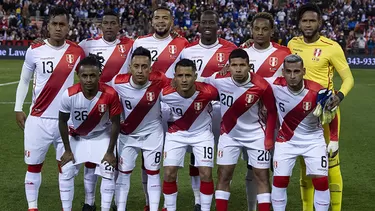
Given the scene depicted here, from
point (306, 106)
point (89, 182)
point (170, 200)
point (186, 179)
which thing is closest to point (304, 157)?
point (306, 106)

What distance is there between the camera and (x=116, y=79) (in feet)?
24.5

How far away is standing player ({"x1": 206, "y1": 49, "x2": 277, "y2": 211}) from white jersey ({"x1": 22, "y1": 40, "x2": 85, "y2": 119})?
1826 millimetres

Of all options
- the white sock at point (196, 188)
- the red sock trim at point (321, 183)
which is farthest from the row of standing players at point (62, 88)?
the red sock trim at point (321, 183)

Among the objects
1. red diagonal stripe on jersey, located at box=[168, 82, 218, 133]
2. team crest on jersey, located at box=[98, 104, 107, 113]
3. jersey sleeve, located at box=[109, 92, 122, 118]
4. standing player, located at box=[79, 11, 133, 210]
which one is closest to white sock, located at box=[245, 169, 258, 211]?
red diagonal stripe on jersey, located at box=[168, 82, 218, 133]

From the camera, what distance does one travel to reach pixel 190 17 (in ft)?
126

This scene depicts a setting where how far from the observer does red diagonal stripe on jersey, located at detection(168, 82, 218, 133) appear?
7305 millimetres

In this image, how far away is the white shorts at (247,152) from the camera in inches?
280

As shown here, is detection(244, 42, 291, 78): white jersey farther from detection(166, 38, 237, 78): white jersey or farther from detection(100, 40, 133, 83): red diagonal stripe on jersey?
detection(100, 40, 133, 83): red diagonal stripe on jersey

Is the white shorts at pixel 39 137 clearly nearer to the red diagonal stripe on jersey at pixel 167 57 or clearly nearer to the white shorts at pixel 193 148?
the white shorts at pixel 193 148

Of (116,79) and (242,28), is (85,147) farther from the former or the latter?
(242,28)

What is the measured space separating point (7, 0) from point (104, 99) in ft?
118

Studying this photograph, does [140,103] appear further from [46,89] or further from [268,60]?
[268,60]

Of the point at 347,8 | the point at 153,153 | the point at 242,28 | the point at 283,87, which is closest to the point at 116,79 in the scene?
the point at 153,153

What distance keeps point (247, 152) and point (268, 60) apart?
1139mm
